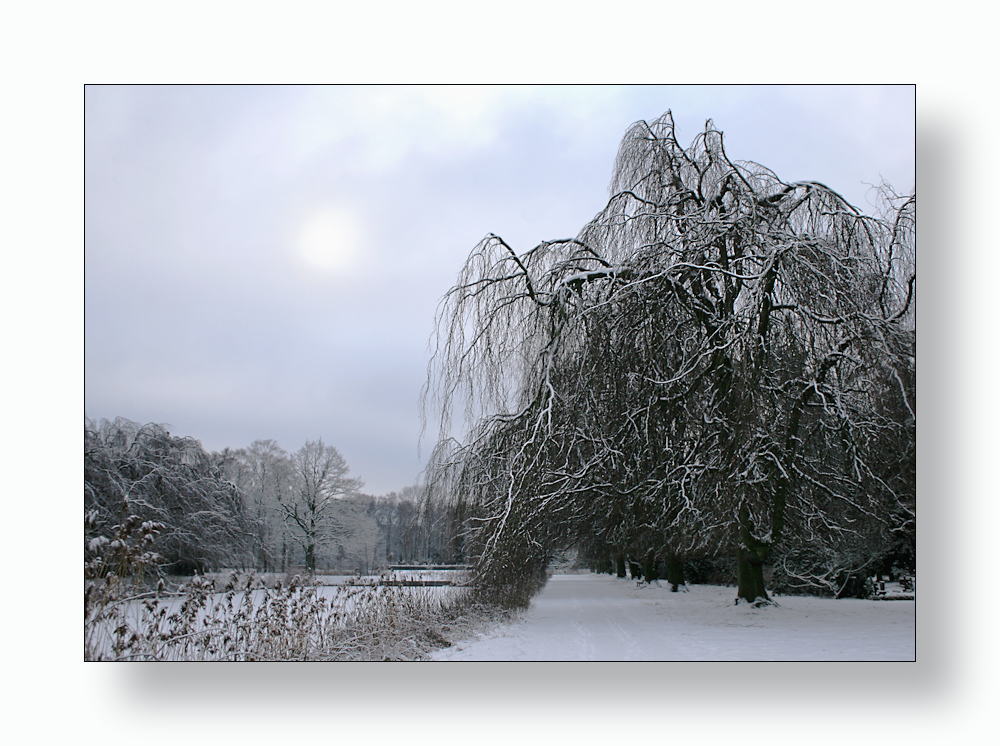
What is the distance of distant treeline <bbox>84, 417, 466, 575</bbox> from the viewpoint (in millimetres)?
4781

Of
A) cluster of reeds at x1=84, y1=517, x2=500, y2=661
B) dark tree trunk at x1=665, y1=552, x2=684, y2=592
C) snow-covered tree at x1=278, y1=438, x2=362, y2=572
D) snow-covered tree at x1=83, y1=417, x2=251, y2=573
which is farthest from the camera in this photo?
dark tree trunk at x1=665, y1=552, x2=684, y2=592

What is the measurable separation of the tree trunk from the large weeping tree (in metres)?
0.36

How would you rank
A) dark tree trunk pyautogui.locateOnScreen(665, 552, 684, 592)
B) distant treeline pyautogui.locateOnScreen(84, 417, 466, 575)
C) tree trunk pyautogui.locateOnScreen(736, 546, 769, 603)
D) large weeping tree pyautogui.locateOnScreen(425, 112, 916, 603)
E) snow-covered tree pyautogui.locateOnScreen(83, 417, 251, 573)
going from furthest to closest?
dark tree trunk pyautogui.locateOnScreen(665, 552, 684, 592), tree trunk pyautogui.locateOnScreen(736, 546, 769, 603), large weeping tree pyautogui.locateOnScreen(425, 112, 916, 603), distant treeline pyautogui.locateOnScreen(84, 417, 466, 575), snow-covered tree pyautogui.locateOnScreen(83, 417, 251, 573)

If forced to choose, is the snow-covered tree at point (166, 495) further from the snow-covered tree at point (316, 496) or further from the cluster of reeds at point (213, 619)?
the snow-covered tree at point (316, 496)

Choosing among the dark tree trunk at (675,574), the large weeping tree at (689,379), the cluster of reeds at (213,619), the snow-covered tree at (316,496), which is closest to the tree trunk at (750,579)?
the large weeping tree at (689,379)

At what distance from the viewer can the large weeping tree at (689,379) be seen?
195 inches

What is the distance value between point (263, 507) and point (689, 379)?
4.26 meters

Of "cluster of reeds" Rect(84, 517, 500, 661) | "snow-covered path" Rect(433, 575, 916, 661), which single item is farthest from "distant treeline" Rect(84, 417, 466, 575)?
"snow-covered path" Rect(433, 575, 916, 661)

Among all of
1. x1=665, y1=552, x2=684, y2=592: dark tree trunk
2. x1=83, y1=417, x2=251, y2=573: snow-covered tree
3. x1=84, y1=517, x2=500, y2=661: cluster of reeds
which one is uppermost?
x1=83, y1=417, x2=251, y2=573: snow-covered tree

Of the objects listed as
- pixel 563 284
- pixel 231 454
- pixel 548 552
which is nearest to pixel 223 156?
pixel 231 454

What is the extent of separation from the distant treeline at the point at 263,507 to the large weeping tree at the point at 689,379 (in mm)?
521

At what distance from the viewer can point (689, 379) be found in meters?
5.33

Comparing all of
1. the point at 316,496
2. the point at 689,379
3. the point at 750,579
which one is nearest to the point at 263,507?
the point at 316,496

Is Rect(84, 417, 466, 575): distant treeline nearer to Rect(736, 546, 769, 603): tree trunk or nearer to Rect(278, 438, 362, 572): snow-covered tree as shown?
Rect(278, 438, 362, 572): snow-covered tree
